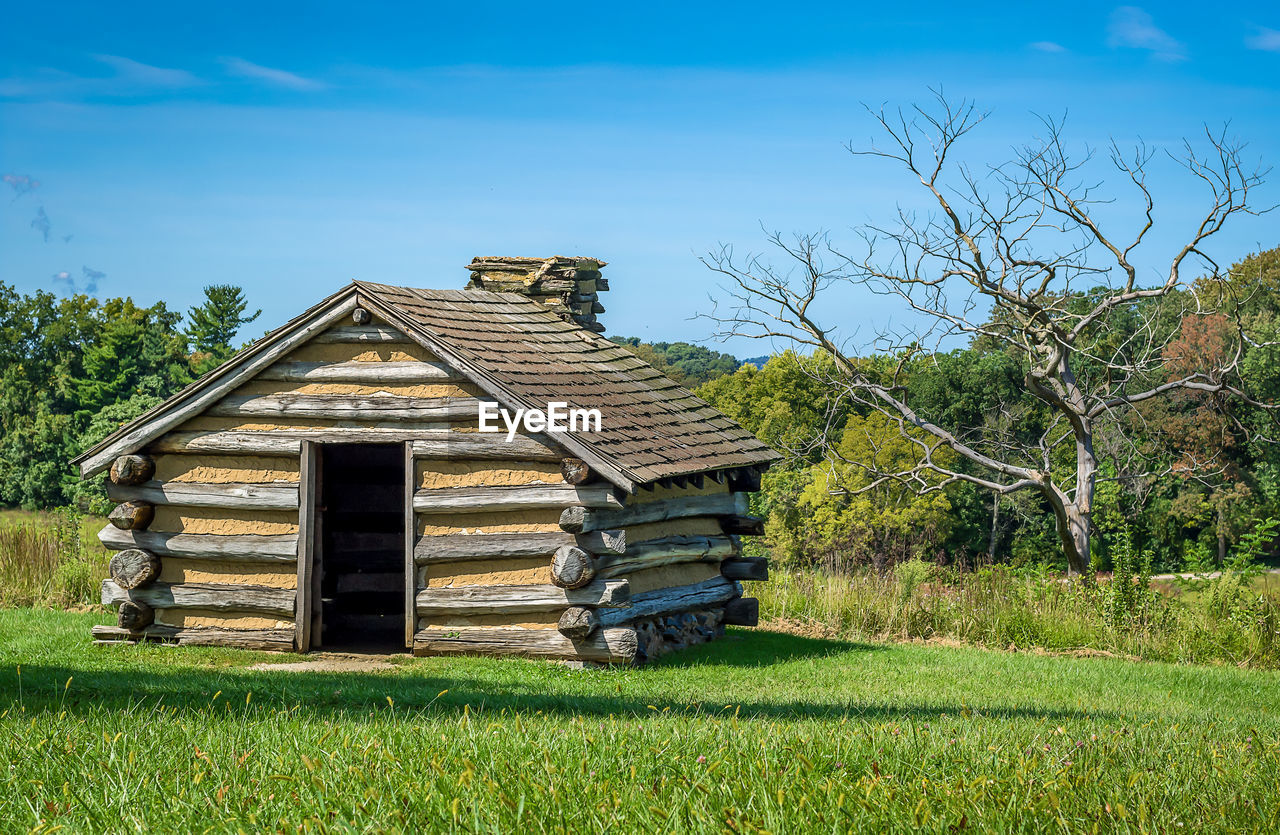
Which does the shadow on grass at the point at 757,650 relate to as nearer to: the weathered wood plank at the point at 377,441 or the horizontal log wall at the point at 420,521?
the horizontal log wall at the point at 420,521

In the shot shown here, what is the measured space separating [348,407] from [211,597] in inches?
105

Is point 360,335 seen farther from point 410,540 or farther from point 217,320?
point 217,320

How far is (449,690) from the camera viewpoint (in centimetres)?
902

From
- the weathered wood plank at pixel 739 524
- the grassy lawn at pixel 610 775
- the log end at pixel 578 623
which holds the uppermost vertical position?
the weathered wood plank at pixel 739 524

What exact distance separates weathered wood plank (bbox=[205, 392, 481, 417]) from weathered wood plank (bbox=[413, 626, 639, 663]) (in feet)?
7.51

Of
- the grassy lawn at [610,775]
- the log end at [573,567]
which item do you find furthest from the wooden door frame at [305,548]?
the grassy lawn at [610,775]

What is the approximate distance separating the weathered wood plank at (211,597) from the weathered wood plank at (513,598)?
161cm

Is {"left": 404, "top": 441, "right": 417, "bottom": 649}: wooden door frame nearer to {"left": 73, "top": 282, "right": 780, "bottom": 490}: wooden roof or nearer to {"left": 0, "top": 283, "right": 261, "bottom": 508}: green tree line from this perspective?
{"left": 73, "top": 282, "right": 780, "bottom": 490}: wooden roof

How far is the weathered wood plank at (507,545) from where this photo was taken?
11.3 meters

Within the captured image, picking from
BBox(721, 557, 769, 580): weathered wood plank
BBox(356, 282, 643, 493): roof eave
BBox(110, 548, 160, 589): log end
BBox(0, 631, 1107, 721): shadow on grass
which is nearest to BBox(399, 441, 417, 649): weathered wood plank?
BBox(0, 631, 1107, 721): shadow on grass

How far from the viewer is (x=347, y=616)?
14461 mm

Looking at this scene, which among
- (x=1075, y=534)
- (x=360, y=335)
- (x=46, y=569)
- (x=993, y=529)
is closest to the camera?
(x=360, y=335)

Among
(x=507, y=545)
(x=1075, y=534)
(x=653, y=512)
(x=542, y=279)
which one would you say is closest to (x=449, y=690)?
(x=507, y=545)

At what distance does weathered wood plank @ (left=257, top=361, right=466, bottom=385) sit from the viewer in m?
12.0
